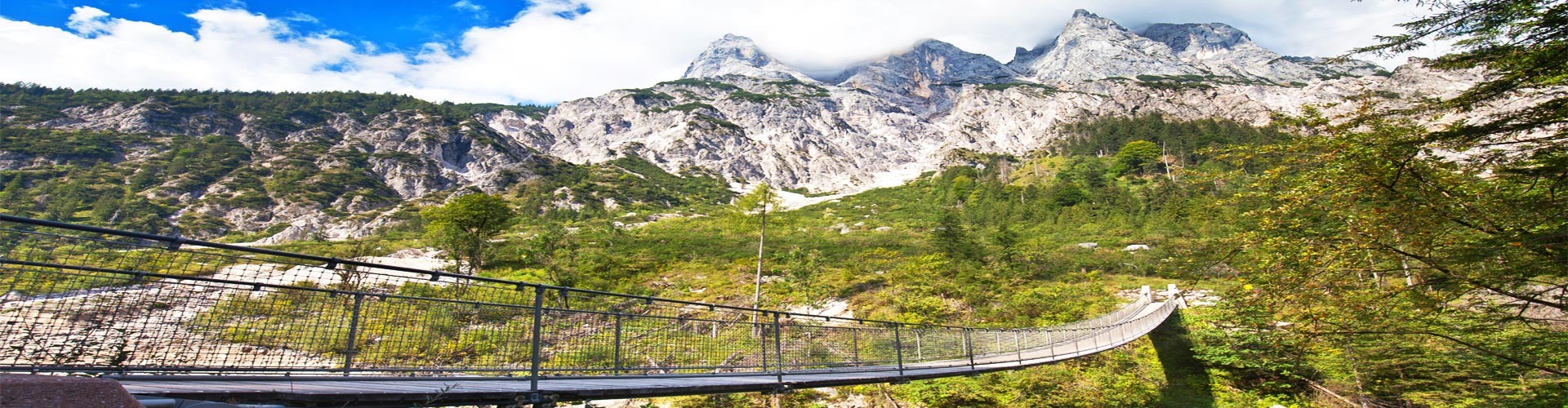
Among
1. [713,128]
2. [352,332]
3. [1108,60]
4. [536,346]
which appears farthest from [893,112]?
[352,332]

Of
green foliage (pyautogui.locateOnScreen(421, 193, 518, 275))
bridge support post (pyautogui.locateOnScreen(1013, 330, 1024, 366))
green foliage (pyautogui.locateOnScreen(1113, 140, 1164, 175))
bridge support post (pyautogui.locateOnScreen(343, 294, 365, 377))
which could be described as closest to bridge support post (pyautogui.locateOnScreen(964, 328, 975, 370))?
bridge support post (pyautogui.locateOnScreen(1013, 330, 1024, 366))

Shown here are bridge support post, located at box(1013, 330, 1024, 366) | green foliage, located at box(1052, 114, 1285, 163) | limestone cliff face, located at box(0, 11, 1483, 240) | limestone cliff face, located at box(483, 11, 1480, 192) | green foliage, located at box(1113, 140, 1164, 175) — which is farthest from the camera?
limestone cliff face, located at box(483, 11, 1480, 192)

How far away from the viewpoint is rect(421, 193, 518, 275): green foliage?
3478 centimetres

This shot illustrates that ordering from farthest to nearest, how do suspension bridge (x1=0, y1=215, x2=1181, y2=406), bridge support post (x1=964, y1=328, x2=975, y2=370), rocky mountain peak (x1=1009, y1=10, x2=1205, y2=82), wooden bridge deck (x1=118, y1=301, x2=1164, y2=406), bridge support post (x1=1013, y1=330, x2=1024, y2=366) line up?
rocky mountain peak (x1=1009, y1=10, x2=1205, y2=82) → bridge support post (x1=1013, y1=330, x2=1024, y2=366) → bridge support post (x1=964, y1=328, x2=975, y2=370) → suspension bridge (x1=0, y1=215, x2=1181, y2=406) → wooden bridge deck (x1=118, y1=301, x2=1164, y2=406)

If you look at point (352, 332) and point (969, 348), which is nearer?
point (352, 332)

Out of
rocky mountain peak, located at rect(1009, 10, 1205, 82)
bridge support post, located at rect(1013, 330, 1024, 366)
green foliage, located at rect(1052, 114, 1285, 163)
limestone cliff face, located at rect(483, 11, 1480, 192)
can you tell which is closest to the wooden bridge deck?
bridge support post, located at rect(1013, 330, 1024, 366)

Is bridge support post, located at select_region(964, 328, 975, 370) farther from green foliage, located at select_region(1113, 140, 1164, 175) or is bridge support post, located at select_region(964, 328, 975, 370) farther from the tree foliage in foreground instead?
green foliage, located at select_region(1113, 140, 1164, 175)

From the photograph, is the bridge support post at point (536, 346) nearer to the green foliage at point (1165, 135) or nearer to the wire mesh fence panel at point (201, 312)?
the wire mesh fence panel at point (201, 312)

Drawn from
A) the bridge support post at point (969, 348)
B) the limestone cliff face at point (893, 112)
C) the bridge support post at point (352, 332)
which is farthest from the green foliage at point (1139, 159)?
the bridge support post at point (352, 332)

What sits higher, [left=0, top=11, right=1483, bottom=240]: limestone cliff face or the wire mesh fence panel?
[left=0, top=11, right=1483, bottom=240]: limestone cliff face

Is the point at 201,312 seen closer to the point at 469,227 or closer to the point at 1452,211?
the point at 1452,211

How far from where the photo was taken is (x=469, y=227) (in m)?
37.3

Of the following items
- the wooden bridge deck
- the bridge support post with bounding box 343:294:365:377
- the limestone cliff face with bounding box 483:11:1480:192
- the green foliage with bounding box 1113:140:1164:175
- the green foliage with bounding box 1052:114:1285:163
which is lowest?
the wooden bridge deck

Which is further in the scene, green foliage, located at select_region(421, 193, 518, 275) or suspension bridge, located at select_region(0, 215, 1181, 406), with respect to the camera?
green foliage, located at select_region(421, 193, 518, 275)
